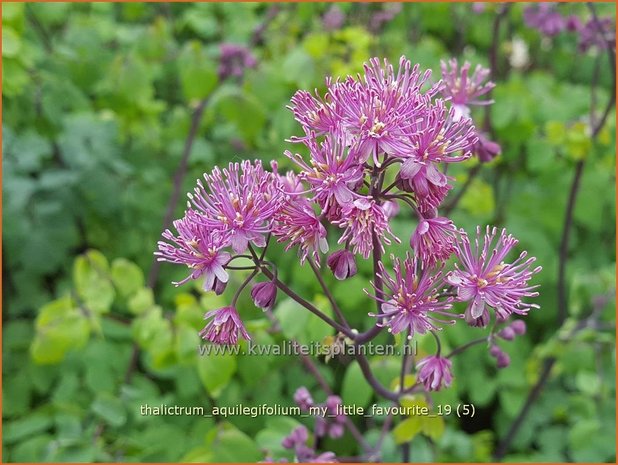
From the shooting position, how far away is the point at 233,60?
2342 millimetres

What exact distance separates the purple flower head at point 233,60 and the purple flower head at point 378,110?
1.39 m

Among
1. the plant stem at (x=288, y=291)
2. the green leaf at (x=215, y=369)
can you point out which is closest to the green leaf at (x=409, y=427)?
the plant stem at (x=288, y=291)

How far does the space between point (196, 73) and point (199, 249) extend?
1330 millimetres

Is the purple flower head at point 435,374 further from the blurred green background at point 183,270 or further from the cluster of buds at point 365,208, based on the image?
the blurred green background at point 183,270

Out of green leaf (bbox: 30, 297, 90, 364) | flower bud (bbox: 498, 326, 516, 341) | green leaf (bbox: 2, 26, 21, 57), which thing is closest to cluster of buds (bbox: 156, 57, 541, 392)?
flower bud (bbox: 498, 326, 516, 341)

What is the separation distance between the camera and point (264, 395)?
1.87 m

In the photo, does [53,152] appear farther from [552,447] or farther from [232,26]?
[552,447]

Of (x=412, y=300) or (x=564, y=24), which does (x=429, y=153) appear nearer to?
(x=412, y=300)

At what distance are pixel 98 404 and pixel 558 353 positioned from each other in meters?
1.28

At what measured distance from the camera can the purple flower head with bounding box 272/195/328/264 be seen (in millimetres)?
973

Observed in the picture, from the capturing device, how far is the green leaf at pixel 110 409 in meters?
1.78

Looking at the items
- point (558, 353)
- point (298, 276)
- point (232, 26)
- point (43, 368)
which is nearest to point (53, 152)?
point (43, 368)

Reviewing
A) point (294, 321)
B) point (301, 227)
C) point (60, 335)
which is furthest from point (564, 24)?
point (60, 335)

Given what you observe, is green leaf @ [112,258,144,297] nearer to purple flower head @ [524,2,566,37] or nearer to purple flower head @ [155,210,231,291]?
purple flower head @ [155,210,231,291]
